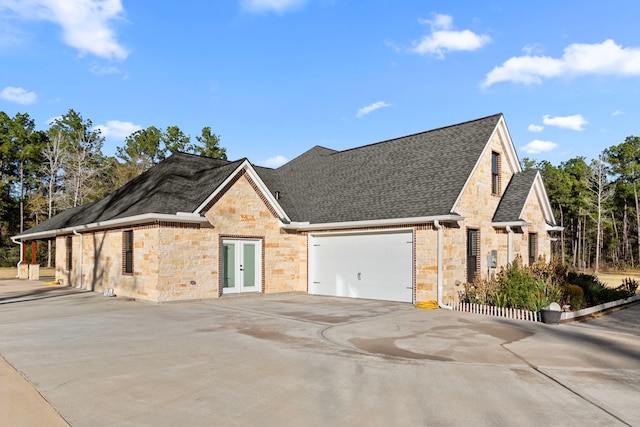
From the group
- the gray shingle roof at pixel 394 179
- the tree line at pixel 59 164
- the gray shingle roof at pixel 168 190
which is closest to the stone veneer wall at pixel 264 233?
the gray shingle roof at pixel 168 190

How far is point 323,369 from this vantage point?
7160 mm

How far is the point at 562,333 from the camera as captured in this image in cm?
1059

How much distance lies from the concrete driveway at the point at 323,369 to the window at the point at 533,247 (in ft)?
24.2

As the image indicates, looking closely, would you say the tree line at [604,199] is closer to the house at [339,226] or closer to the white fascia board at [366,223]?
the house at [339,226]

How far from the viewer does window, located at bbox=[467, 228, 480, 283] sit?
16.7 meters

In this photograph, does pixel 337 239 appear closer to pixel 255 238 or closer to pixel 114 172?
pixel 255 238

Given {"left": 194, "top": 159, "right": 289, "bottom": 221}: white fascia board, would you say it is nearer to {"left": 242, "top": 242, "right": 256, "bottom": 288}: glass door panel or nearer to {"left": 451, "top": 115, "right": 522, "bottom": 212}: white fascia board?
{"left": 242, "top": 242, "right": 256, "bottom": 288}: glass door panel

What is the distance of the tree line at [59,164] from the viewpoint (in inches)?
1817

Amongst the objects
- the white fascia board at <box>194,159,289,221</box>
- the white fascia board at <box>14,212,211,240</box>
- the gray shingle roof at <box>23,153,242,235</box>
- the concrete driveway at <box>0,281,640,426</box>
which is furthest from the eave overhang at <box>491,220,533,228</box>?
the white fascia board at <box>14,212,211,240</box>

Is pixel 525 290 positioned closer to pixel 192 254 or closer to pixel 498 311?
pixel 498 311

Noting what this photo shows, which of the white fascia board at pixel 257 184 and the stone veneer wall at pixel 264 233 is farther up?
the white fascia board at pixel 257 184

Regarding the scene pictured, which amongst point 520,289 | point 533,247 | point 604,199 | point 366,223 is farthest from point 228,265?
point 604,199

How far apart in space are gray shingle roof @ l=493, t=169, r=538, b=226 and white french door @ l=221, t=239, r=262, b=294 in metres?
10.2

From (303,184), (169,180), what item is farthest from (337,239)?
(169,180)
